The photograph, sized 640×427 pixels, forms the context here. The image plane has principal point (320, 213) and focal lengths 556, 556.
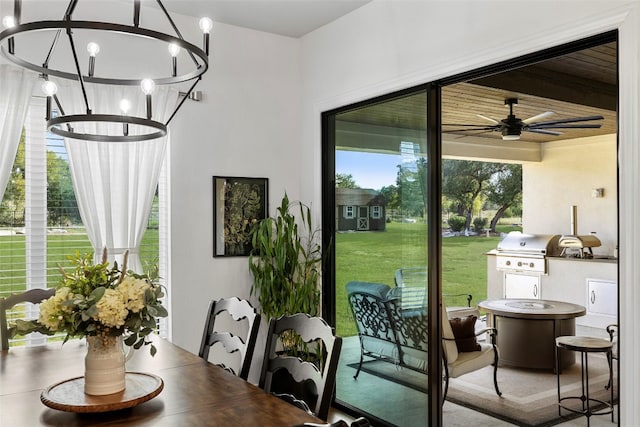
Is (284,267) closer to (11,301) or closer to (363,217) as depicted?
(363,217)

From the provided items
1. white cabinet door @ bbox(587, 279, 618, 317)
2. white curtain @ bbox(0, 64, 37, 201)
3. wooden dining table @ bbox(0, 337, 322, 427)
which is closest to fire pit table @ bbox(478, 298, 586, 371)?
white cabinet door @ bbox(587, 279, 618, 317)

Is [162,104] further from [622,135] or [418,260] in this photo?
[622,135]

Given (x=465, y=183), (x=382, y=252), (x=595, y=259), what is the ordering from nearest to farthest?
1. (x=382, y=252)
2. (x=595, y=259)
3. (x=465, y=183)

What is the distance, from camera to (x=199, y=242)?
13.8ft

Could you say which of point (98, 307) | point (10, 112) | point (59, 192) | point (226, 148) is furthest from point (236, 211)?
point (98, 307)

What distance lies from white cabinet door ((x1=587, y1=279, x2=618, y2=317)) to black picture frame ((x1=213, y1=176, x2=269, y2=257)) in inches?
183

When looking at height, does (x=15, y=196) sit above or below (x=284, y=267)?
above

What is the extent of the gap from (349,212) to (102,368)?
2.47 metres

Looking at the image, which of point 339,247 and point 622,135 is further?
point 339,247

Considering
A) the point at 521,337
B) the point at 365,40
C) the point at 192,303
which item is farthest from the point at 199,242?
the point at 521,337

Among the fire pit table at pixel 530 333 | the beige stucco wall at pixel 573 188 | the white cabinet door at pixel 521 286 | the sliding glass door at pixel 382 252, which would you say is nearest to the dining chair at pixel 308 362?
the sliding glass door at pixel 382 252

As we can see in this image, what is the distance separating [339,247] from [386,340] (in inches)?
33.3

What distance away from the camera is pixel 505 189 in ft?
29.1

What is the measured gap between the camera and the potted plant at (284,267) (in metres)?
4.19
